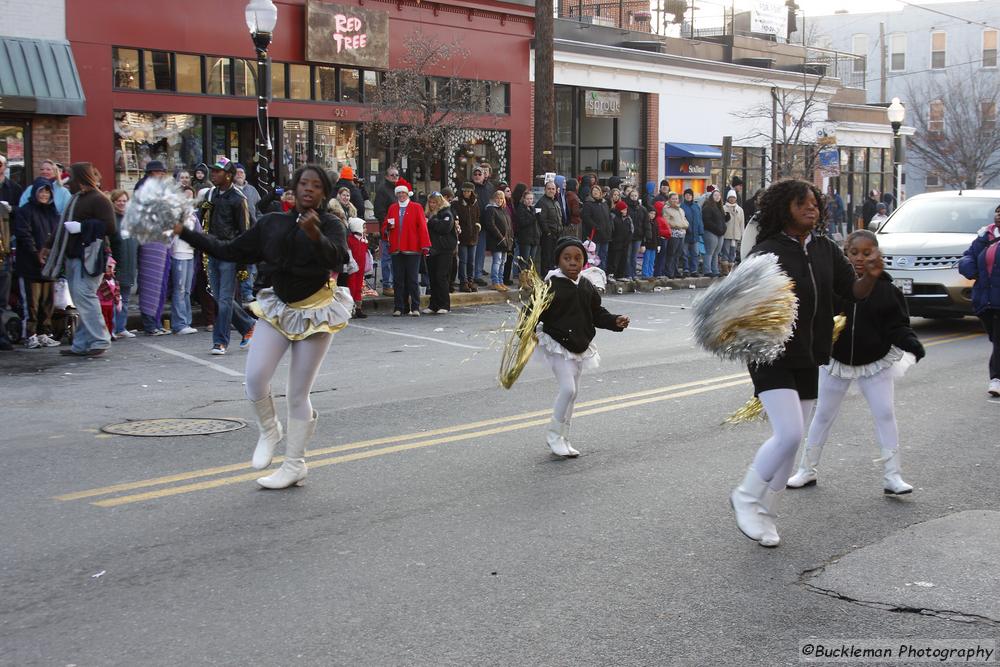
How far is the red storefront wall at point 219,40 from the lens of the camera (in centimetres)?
2150

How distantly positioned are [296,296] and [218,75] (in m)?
17.5

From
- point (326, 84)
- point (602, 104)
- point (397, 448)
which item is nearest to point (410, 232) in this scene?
point (326, 84)

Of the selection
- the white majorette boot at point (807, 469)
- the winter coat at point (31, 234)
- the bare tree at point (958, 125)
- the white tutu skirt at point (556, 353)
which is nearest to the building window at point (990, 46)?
the bare tree at point (958, 125)

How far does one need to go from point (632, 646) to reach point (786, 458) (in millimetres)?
1676

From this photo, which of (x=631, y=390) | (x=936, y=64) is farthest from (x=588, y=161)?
→ (x=936, y=64)

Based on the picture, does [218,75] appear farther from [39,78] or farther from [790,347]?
[790,347]

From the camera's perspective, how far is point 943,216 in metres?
17.6

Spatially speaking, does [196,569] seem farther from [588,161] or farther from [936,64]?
[936,64]

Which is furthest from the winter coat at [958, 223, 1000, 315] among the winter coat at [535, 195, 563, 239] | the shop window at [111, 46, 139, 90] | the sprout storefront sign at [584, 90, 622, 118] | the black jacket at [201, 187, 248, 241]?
the sprout storefront sign at [584, 90, 622, 118]

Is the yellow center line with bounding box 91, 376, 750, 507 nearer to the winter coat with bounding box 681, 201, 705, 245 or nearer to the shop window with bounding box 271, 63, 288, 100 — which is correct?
the winter coat with bounding box 681, 201, 705, 245

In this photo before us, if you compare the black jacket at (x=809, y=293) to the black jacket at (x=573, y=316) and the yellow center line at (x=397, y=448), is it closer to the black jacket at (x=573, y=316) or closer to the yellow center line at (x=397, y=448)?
the black jacket at (x=573, y=316)

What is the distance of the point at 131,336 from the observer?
15.1 metres

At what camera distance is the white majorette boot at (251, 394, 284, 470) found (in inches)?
294

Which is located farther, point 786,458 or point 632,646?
point 786,458
